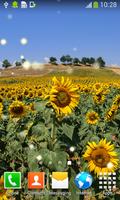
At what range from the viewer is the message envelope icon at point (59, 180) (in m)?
3.34

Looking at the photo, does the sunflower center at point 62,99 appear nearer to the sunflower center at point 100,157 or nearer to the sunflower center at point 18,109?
the sunflower center at point 100,157

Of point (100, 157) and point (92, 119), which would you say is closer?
point (100, 157)

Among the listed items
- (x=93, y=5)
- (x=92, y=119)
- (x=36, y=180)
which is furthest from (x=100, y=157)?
(x=92, y=119)

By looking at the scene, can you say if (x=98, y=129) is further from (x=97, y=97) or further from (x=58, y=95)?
(x=58, y=95)

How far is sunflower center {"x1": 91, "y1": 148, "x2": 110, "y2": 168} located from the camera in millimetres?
3456

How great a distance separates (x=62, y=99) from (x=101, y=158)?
0.60m

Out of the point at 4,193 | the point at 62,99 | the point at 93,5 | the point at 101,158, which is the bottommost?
the point at 4,193

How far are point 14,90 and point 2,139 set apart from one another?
189 inches

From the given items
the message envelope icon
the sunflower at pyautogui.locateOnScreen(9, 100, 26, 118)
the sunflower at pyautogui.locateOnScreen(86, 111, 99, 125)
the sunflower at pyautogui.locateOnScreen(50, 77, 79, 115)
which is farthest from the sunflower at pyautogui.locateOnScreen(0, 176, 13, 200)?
the sunflower at pyautogui.locateOnScreen(86, 111, 99, 125)

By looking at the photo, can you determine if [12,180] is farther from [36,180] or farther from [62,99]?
[62,99]

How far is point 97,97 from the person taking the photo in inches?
294

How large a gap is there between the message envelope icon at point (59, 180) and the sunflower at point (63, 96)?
440mm

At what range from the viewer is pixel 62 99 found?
122 inches

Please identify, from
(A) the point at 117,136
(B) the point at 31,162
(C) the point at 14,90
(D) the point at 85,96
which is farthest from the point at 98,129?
(D) the point at 85,96
